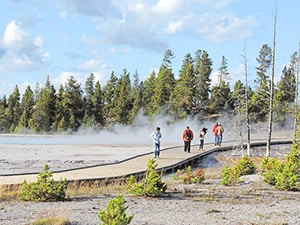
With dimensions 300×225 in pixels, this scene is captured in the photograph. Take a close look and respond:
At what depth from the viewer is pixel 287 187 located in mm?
12492

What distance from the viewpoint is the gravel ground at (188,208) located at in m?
8.20

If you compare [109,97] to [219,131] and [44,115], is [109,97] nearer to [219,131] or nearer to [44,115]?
[44,115]

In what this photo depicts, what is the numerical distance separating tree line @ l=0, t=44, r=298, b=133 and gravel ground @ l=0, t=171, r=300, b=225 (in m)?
46.8

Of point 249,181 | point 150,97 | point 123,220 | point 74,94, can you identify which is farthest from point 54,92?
point 123,220

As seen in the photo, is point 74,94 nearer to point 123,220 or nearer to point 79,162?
point 79,162

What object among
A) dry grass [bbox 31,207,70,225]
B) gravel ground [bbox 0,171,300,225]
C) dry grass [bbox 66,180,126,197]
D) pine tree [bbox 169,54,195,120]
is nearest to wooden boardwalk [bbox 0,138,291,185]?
dry grass [bbox 66,180,126,197]

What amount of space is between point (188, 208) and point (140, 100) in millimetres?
58453

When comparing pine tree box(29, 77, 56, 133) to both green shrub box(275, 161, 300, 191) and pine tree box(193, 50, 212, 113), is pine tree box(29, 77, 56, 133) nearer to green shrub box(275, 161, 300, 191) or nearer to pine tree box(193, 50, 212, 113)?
pine tree box(193, 50, 212, 113)

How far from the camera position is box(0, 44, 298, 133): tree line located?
204 feet

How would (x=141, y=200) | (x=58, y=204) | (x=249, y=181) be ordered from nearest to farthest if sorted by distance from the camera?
(x=58, y=204) < (x=141, y=200) < (x=249, y=181)

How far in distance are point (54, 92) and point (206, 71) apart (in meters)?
26.7

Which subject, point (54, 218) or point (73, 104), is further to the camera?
point (73, 104)

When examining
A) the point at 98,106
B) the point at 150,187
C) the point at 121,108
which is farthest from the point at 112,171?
the point at 98,106

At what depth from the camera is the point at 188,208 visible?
955 centimetres
